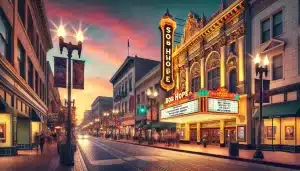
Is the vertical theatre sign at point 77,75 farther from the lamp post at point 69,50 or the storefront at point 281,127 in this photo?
the storefront at point 281,127

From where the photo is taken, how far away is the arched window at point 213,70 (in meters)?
32.3

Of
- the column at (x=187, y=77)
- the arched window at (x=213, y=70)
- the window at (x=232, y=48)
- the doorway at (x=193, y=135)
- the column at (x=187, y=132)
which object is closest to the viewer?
the window at (x=232, y=48)

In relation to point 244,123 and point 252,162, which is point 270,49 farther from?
point 252,162

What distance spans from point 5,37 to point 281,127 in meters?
22.6

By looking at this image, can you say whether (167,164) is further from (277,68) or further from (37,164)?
(277,68)

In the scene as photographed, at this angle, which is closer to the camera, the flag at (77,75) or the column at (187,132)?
the flag at (77,75)

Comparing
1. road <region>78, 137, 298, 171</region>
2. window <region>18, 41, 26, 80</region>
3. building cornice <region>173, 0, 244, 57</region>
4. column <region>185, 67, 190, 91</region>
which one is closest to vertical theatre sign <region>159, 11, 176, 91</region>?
column <region>185, 67, 190, 91</region>

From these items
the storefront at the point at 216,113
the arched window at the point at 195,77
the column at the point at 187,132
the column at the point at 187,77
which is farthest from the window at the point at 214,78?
the column at the point at 187,132

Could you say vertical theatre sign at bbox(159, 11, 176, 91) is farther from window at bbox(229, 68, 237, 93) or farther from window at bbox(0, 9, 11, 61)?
window at bbox(0, 9, 11, 61)

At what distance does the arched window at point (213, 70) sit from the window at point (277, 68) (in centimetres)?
884

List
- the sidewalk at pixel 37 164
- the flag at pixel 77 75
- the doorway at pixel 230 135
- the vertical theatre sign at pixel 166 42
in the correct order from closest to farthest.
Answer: the sidewalk at pixel 37 164 → the flag at pixel 77 75 → the doorway at pixel 230 135 → the vertical theatre sign at pixel 166 42

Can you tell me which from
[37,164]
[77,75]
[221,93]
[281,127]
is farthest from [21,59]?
[281,127]

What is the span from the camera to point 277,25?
2395 cm

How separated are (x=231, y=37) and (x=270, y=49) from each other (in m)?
6.33
